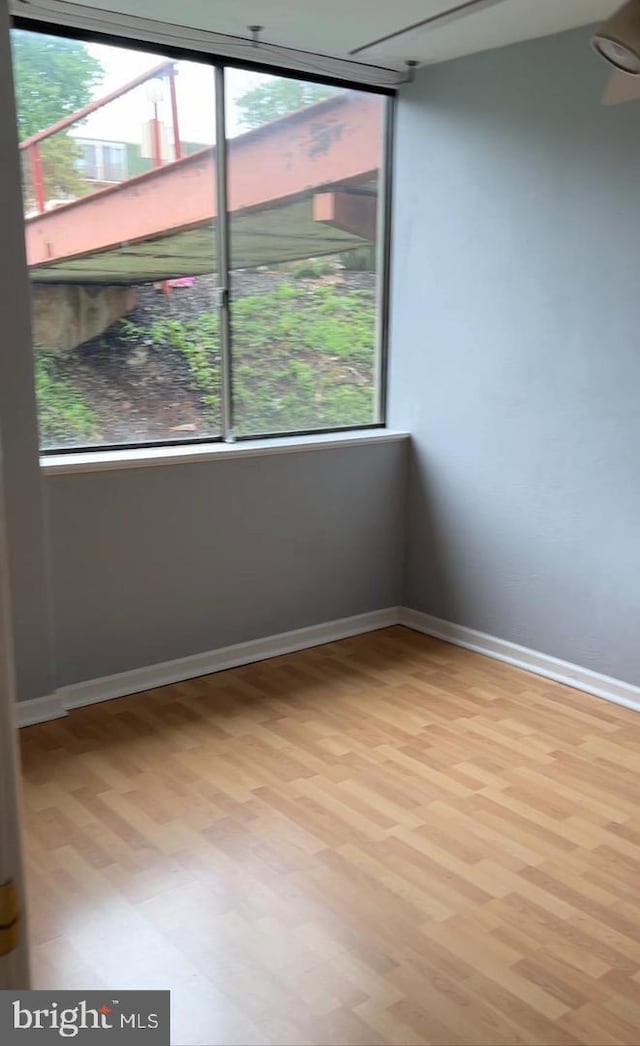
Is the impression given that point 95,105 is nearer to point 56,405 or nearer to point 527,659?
point 56,405

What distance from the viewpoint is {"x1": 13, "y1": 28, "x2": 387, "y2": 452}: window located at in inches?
124

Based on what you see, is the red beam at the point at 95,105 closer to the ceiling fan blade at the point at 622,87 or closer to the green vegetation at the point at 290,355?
the green vegetation at the point at 290,355

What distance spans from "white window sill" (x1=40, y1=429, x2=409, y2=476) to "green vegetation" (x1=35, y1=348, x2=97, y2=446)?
0.08m

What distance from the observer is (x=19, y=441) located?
298 cm

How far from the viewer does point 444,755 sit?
9.80 feet

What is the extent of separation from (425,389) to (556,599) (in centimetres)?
110

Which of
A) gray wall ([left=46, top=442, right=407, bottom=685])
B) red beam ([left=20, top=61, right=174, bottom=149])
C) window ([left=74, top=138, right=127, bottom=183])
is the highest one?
red beam ([left=20, top=61, right=174, bottom=149])

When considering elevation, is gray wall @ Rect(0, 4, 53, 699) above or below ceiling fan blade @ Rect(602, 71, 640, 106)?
below

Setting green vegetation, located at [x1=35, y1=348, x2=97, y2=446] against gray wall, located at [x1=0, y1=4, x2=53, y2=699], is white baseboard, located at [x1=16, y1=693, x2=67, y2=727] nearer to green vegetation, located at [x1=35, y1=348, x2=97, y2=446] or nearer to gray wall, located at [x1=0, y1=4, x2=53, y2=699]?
gray wall, located at [x1=0, y1=4, x2=53, y2=699]

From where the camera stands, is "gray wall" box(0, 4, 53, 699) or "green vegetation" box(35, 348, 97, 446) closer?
"gray wall" box(0, 4, 53, 699)

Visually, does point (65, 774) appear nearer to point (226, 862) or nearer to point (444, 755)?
point (226, 862)

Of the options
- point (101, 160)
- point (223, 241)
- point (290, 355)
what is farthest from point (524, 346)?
point (101, 160)

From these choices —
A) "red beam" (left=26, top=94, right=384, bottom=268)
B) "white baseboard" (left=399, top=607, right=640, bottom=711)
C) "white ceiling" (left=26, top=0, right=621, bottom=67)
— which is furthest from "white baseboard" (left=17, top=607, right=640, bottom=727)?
"white ceiling" (left=26, top=0, right=621, bottom=67)

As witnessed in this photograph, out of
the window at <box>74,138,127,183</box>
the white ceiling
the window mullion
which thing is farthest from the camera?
the window mullion
